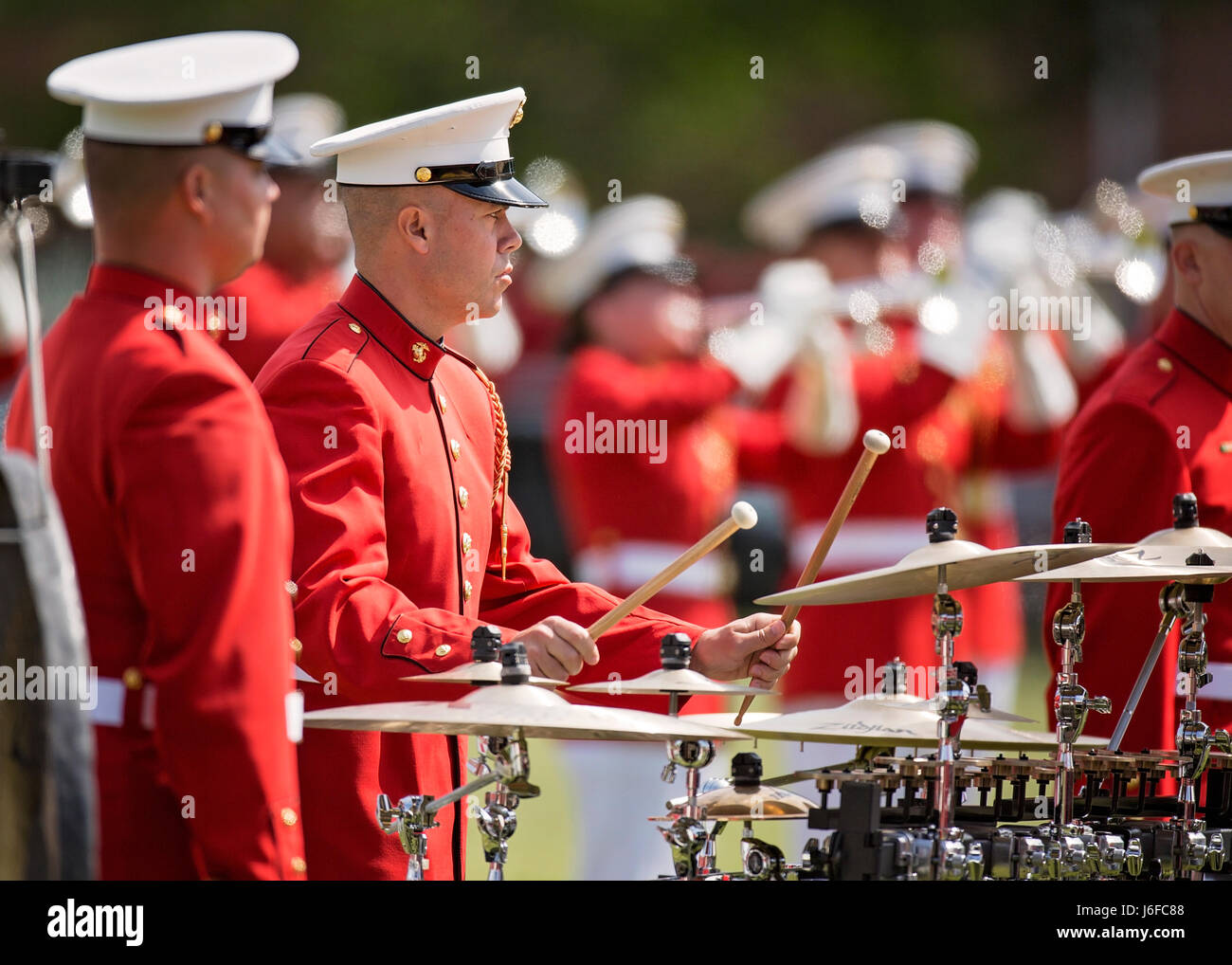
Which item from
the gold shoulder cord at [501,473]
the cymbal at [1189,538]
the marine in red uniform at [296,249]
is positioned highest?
the marine in red uniform at [296,249]

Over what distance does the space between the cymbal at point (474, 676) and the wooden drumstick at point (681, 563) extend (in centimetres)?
30

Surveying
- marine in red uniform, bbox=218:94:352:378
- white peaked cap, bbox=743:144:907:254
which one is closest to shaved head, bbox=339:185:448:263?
marine in red uniform, bbox=218:94:352:378

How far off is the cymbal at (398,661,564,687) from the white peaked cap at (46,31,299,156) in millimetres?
911

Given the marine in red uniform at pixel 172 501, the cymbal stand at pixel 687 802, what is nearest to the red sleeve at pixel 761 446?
the cymbal stand at pixel 687 802

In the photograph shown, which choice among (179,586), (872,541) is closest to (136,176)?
(179,586)

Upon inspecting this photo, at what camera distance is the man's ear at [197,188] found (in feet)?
10.5

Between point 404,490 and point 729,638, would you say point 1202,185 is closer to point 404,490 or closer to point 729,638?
point 729,638

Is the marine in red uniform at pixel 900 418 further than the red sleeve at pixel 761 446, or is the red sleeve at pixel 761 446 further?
the red sleeve at pixel 761 446

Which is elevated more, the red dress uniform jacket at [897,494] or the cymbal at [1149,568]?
the red dress uniform jacket at [897,494]

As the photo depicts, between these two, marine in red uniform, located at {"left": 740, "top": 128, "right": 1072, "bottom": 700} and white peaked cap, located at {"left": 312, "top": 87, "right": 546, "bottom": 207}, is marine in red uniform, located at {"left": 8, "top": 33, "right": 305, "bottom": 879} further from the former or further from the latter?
marine in red uniform, located at {"left": 740, "top": 128, "right": 1072, "bottom": 700}

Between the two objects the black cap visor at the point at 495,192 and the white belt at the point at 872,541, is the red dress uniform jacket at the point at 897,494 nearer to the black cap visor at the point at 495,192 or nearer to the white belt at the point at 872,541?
the white belt at the point at 872,541

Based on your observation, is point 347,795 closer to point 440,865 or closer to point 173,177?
point 440,865

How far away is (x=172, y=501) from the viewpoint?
2.92 meters
